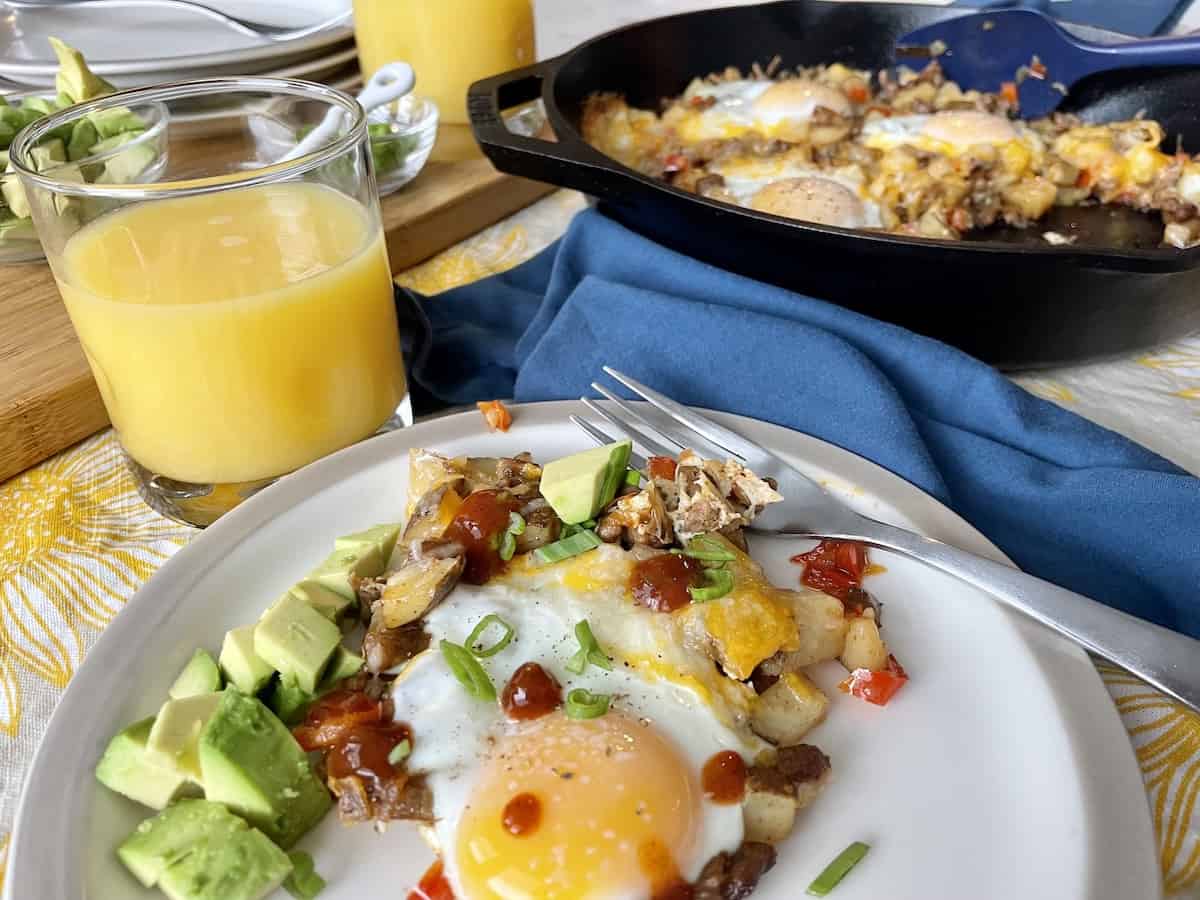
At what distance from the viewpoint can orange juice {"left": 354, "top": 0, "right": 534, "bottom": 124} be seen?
295 centimetres

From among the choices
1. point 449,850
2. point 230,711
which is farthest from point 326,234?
point 449,850

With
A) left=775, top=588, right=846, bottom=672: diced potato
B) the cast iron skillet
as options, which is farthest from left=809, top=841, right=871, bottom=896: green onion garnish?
the cast iron skillet

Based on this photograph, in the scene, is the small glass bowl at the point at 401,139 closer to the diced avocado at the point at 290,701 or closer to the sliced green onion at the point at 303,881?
the diced avocado at the point at 290,701

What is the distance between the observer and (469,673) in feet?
3.94

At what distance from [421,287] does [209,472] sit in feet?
3.13

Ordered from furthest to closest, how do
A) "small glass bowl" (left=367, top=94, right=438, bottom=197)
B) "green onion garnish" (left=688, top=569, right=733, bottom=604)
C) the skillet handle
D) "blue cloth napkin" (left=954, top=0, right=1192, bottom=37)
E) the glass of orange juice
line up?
"blue cloth napkin" (left=954, top=0, right=1192, bottom=37)
"small glass bowl" (left=367, top=94, right=438, bottom=197)
the skillet handle
the glass of orange juice
"green onion garnish" (left=688, top=569, right=733, bottom=604)

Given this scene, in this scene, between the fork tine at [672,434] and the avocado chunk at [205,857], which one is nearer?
the avocado chunk at [205,857]

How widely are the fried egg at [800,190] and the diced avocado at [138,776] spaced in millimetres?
1710

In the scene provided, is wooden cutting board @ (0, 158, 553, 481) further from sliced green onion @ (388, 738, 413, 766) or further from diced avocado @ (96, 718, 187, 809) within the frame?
sliced green onion @ (388, 738, 413, 766)

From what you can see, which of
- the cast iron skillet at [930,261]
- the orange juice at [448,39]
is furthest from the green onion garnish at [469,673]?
the orange juice at [448,39]

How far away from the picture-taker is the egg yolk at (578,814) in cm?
107

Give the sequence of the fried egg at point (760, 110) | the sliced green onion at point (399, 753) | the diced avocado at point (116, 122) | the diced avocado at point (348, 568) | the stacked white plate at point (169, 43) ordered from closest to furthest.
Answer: the sliced green onion at point (399, 753) < the diced avocado at point (348, 568) < the diced avocado at point (116, 122) < the fried egg at point (760, 110) < the stacked white plate at point (169, 43)

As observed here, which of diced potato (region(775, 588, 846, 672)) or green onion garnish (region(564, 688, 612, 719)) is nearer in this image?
green onion garnish (region(564, 688, 612, 719))

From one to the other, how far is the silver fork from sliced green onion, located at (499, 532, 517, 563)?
1.09 ft
